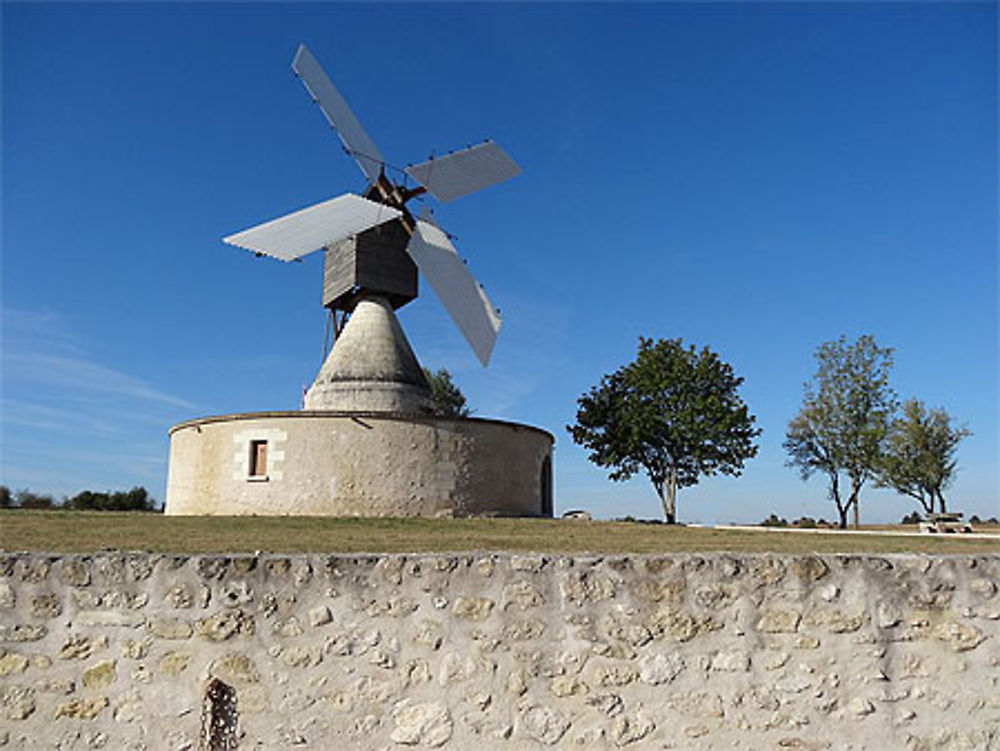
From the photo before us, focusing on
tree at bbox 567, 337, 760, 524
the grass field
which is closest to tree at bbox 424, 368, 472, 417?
tree at bbox 567, 337, 760, 524

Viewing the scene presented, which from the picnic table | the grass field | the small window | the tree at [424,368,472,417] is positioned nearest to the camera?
the grass field

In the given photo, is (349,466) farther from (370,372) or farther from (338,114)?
(338,114)

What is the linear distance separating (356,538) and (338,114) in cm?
1746

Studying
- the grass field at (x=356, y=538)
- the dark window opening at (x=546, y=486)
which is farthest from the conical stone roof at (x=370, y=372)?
the grass field at (x=356, y=538)

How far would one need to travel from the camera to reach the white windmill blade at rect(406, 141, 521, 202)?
24828 mm

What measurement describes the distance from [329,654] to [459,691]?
0.78m

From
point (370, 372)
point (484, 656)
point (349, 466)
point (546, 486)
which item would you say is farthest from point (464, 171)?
point (484, 656)

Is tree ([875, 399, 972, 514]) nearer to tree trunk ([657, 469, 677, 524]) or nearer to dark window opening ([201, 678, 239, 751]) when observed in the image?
tree trunk ([657, 469, 677, 524])

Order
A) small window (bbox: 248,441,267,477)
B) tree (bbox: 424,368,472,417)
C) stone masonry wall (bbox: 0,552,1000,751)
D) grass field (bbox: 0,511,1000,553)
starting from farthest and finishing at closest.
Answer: tree (bbox: 424,368,472,417) < small window (bbox: 248,441,267,477) < grass field (bbox: 0,511,1000,553) < stone masonry wall (bbox: 0,552,1000,751)

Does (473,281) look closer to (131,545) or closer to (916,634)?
(131,545)

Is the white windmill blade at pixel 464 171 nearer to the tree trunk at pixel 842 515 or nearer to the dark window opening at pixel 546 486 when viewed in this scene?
the dark window opening at pixel 546 486

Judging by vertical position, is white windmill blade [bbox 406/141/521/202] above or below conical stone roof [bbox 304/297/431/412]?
above

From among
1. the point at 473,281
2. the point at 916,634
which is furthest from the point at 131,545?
the point at 473,281

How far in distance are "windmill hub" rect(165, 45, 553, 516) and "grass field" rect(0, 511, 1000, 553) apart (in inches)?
71.5
